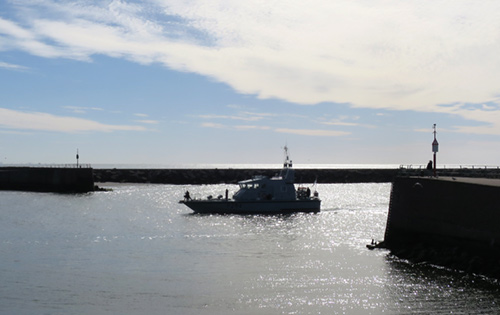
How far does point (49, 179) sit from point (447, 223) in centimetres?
6747

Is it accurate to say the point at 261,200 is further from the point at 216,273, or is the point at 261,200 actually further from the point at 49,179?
the point at 49,179

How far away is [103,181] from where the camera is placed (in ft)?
386

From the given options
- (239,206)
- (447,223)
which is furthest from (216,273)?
Answer: (239,206)

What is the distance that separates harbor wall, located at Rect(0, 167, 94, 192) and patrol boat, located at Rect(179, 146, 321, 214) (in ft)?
109

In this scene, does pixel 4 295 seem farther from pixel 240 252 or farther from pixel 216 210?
pixel 216 210

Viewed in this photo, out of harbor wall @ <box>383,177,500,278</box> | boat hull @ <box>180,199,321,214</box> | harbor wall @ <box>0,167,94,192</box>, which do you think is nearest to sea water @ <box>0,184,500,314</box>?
harbor wall @ <box>383,177,500,278</box>

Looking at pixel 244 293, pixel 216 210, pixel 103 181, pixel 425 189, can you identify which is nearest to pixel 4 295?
pixel 244 293

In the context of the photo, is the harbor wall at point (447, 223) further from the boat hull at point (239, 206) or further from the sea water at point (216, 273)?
the boat hull at point (239, 206)

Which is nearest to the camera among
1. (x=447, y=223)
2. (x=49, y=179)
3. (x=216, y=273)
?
(x=216, y=273)

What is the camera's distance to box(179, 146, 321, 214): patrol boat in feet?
170

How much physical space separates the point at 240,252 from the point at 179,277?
7018 mm

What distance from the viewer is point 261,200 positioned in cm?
5250

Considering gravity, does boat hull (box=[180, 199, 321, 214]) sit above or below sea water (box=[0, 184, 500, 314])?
above

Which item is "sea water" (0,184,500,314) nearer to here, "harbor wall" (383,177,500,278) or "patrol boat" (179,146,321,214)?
"harbor wall" (383,177,500,278)
